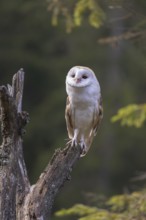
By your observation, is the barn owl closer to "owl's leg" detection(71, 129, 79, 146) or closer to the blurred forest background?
"owl's leg" detection(71, 129, 79, 146)

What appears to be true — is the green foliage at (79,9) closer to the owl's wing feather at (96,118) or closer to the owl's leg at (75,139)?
the owl's wing feather at (96,118)

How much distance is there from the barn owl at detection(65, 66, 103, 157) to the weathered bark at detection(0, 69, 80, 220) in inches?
27.2

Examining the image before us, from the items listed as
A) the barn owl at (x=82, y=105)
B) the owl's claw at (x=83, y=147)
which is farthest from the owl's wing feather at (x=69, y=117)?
the owl's claw at (x=83, y=147)

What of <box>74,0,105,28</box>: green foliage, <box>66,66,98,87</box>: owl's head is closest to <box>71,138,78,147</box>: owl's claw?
<box>66,66,98,87</box>: owl's head

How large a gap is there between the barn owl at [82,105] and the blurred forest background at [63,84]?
13882 mm

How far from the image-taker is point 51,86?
26.8m

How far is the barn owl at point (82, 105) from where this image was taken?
9.31 meters

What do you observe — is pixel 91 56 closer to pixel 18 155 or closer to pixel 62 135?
pixel 62 135

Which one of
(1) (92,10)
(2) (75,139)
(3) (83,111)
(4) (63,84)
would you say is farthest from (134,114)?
(4) (63,84)

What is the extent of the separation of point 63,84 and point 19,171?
55.4 feet

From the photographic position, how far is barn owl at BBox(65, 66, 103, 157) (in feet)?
30.6

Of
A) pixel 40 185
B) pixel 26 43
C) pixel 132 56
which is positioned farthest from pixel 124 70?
pixel 40 185

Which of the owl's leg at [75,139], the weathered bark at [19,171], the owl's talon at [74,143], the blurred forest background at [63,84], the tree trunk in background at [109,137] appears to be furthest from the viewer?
the tree trunk in background at [109,137]

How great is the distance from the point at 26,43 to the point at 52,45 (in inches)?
30.9
